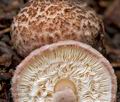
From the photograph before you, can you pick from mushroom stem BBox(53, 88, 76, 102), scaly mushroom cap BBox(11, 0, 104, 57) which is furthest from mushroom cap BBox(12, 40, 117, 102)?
scaly mushroom cap BBox(11, 0, 104, 57)

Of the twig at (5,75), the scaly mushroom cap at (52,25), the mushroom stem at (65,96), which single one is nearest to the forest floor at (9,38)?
the twig at (5,75)

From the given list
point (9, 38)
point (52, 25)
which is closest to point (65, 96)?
point (52, 25)

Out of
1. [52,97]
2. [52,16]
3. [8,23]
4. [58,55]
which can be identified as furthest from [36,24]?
[8,23]

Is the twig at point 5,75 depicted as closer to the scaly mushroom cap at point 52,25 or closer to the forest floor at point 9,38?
the forest floor at point 9,38

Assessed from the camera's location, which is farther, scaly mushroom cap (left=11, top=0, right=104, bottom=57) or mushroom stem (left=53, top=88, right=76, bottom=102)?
scaly mushroom cap (left=11, top=0, right=104, bottom=57)

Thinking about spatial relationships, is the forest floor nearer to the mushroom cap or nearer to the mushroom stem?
the mushroom cap

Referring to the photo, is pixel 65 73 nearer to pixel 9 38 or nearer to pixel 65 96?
pixel 65 96

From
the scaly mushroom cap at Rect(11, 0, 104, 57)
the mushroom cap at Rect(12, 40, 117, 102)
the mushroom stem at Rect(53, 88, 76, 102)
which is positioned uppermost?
the scaly mushroom cap at Rect(11, 0, 104, 57)
